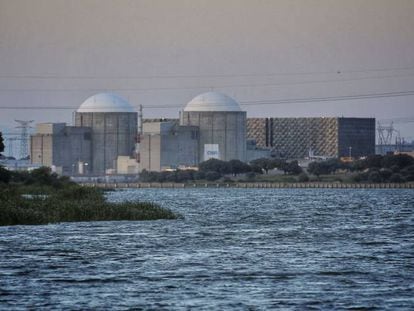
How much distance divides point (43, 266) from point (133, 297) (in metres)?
9.18

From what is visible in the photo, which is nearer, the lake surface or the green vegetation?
the lake surface

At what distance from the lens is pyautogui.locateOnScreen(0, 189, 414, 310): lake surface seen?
37250mm

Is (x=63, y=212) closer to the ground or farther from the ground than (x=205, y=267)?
farther from the ground

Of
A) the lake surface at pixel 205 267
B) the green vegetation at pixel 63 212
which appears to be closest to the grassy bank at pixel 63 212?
the green vegetation at pixel 63 212

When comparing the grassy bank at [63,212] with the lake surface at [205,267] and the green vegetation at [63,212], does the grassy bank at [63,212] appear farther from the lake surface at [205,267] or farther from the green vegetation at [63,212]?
the lake surface at [205,267]

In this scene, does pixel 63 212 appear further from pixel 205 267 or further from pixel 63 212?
pixel 205 267

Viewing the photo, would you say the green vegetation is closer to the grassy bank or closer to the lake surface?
the grassy bank

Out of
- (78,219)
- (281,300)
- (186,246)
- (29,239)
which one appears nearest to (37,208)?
(78,219)

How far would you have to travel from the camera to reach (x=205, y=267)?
45844 millimetres

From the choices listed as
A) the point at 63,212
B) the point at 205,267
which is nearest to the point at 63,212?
the point at 63,212

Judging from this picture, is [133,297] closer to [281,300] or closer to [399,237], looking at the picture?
[281,300]

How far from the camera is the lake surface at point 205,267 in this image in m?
37.2

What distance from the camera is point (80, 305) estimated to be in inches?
1430

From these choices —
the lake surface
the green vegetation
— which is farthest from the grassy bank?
the lake surface
